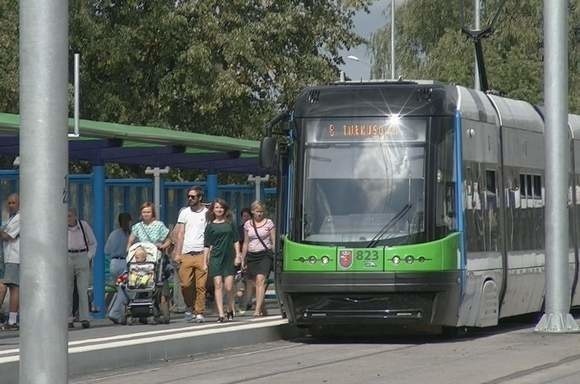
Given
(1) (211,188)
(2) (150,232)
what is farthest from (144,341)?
(1) (211,188)

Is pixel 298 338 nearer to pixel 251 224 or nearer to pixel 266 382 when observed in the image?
pixel 251 224

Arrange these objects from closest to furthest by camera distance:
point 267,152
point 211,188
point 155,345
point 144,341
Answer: point 144,341 < point 155,345 < point 267,152 < point 211,188

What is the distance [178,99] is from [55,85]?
34.0 metres

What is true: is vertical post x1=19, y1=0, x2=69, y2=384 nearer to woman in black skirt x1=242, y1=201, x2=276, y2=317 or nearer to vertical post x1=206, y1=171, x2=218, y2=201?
woman in black skirt x1=242, y1=201, x2=276, y2=317

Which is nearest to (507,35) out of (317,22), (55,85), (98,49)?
(317,22)

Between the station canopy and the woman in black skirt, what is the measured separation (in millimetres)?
1358

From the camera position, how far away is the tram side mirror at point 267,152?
18.9 m

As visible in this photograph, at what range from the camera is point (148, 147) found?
21.6 metres

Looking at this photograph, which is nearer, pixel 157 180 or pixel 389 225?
pixel 389 225

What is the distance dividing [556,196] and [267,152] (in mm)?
3674

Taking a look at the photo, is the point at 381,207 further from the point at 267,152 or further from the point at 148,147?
the point at 148,147

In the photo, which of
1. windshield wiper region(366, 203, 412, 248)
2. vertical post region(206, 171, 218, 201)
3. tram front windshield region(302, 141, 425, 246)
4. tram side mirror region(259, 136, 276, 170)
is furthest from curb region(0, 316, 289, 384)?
vertical post region(206, 171, 218, 201)

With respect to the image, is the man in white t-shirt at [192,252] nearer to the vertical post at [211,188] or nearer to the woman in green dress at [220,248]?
the woman in green dress at [220,248]

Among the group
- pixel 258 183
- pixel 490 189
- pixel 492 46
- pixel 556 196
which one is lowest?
pixel 556 196
